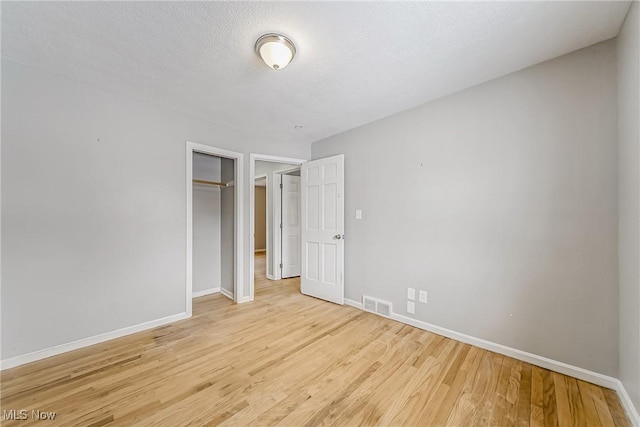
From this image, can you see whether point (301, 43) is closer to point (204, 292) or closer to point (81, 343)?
point (81, 343)

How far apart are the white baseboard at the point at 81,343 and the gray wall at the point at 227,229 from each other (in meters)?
0.91

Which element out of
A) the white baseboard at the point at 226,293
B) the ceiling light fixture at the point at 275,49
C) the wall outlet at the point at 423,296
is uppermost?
the ceiling light fixture at the point at 275,49

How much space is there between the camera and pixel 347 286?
3402 millimetres

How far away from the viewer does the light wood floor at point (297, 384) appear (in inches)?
58.3

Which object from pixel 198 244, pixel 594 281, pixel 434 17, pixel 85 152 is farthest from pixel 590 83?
pixel 198 244

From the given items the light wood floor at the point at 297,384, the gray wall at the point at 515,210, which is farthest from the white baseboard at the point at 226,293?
the gray wall at the point at 515,210

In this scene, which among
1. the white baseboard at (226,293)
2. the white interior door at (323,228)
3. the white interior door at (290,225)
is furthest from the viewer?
the white interior door at (290,225)

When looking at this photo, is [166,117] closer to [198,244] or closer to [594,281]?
[198,244]

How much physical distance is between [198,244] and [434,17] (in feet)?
12.6

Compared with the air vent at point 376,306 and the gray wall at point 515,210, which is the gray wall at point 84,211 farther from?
the gray wall at point 515,210

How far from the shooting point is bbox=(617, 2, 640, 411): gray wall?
1.39m

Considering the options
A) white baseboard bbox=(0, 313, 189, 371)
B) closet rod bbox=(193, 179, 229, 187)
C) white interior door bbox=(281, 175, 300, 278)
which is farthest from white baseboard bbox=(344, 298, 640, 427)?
closet rod bbox=(193, 179, 229, 187)

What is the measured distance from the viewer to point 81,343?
2.23m

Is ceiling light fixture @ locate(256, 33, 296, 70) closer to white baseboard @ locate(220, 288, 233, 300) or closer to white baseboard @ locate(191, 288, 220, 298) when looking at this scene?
white baseboard @ locate(220, 288, 233, 300)
